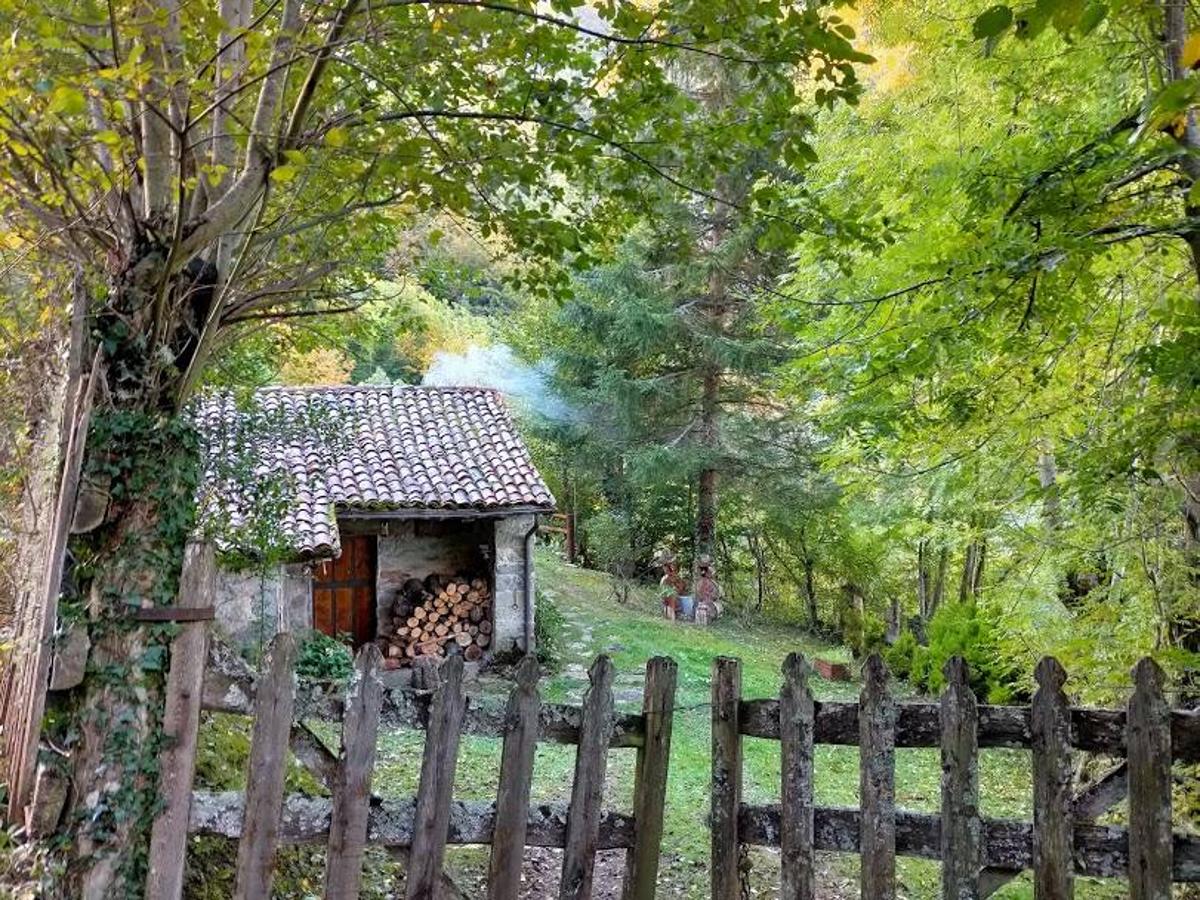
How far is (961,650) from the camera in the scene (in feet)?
33.4

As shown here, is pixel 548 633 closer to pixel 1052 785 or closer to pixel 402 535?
pixel 402 535

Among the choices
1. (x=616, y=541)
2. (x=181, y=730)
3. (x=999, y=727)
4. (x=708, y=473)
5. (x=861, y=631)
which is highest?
(x=708, y=473)

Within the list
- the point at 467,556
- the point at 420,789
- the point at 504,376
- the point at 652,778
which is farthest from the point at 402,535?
the point at 504,376

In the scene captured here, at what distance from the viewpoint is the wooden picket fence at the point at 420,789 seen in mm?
2742

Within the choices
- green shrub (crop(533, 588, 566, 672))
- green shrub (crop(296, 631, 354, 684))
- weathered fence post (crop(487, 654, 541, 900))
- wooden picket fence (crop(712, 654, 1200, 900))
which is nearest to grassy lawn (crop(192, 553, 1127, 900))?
green shrub (crop(533, 588, 566, 672))

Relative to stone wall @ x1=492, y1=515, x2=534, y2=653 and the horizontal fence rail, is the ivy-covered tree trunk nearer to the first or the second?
the horizontal fence rail

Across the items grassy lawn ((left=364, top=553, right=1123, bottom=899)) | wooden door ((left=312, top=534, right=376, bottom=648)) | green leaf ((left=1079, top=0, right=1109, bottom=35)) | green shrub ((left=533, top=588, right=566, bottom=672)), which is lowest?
grassy lawn ((left=364, top=553, right=1123, bottom=899))

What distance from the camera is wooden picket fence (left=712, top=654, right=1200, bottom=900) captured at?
2578 millimetres

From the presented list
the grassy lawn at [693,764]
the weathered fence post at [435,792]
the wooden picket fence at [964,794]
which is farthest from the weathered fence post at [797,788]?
the weathered fence post at [435,792]

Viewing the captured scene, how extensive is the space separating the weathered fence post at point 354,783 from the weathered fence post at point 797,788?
1.38 m

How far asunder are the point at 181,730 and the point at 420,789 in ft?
2.70

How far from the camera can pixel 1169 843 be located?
257 centimetres

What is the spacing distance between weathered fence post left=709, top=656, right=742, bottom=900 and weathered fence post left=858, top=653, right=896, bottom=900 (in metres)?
0.43

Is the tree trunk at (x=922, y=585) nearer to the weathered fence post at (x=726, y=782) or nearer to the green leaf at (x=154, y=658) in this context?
the weathered fence post at (x=726, y=782)
